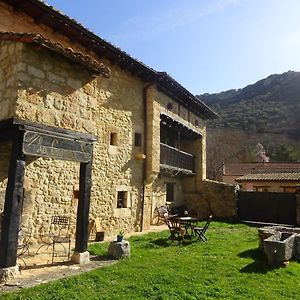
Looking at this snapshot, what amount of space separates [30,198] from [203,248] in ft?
17.5

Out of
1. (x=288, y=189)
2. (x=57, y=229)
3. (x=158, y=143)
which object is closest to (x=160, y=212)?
(x=158, y=143)

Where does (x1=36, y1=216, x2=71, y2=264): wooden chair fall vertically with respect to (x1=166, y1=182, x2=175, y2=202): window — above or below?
below

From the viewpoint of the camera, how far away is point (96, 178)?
11641 millimetres

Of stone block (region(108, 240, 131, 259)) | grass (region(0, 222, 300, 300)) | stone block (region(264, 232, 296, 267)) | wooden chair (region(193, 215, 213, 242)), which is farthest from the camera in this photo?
wooden chair (region(193, 215, 213, 242))

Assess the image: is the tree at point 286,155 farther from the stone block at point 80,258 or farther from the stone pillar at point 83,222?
the stone block at point 80,258

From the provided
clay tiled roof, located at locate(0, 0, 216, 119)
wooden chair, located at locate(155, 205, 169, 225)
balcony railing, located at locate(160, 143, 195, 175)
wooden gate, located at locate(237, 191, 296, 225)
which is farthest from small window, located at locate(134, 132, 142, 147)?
wooden gate, located at locate(237, 191, 296, 225)

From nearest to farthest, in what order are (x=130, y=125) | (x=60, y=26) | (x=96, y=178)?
(x=60, y=26) < (x=96, y=178) < (x=130, y=125)

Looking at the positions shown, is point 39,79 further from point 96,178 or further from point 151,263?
point 96,178

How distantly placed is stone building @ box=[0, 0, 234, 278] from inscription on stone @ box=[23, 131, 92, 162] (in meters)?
0.02

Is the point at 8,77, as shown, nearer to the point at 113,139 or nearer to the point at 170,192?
the point at 113,139

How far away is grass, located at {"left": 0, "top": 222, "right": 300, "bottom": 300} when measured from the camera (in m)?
5.41

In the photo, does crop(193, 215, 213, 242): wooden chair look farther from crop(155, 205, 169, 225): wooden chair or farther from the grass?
crop(155, 205, 169, 225): wooden chair

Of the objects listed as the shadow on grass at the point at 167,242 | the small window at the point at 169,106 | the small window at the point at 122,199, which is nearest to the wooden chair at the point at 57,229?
the shadow on grass at the point at 167,242

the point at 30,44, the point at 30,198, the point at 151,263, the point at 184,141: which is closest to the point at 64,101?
the point at 30,44
